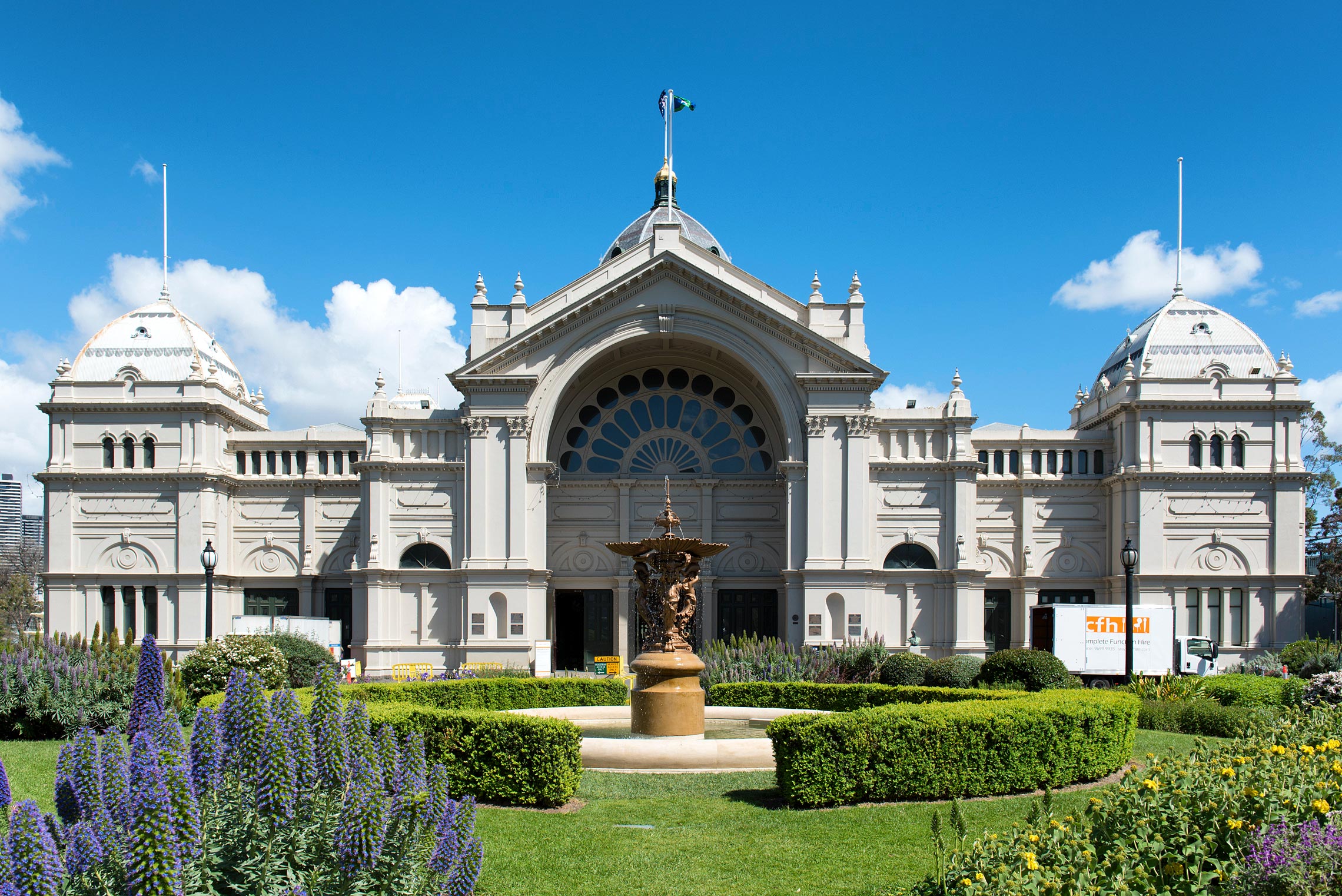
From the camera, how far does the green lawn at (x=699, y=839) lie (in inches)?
421

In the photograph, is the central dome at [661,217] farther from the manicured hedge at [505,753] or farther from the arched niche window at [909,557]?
the manicured hedge at [505,753]

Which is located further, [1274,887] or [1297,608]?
[1297,608]

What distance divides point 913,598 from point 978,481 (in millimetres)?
6370

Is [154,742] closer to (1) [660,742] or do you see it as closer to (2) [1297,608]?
(1) [660,742]

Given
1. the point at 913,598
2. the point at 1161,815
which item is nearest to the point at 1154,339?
the point at 913,598

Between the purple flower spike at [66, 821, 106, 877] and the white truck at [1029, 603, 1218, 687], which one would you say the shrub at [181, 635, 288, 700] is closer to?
the purple flower spike at [66, 821, 106, 877]

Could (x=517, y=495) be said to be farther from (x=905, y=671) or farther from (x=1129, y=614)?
(x=1129, y=614)

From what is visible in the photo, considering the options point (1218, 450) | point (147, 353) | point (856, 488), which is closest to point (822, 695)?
point (856, 488)

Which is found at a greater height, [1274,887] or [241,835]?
[241,835]

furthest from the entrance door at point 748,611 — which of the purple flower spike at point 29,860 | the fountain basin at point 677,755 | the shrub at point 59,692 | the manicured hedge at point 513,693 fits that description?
the purple flower spike at point 29,860

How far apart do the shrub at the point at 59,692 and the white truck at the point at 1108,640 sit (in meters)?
27.7

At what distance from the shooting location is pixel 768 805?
14.6 m

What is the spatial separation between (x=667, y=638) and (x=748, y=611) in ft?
70.6

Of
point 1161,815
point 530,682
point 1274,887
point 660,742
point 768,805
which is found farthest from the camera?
point 530,682
